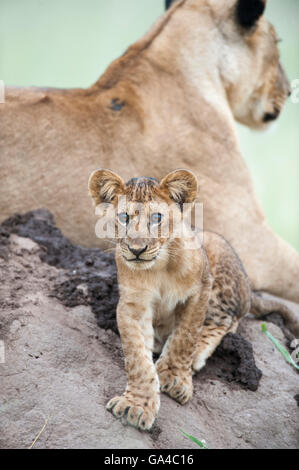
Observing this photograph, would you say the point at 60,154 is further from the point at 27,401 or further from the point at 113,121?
the point at 27,401

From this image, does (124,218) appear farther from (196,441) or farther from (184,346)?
(196,441)

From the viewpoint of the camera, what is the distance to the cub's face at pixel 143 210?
2.31 m

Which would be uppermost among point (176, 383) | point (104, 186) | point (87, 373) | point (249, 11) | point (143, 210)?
point (249, 11)

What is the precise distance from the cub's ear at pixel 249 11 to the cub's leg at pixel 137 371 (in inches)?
126

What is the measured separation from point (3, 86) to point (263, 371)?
2.71 m

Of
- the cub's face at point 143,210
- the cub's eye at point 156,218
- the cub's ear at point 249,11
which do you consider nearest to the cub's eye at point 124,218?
the cub's face at point 143,210

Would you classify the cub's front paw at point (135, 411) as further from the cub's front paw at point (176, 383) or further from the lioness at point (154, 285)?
the cub's front paw at point (176, 383)

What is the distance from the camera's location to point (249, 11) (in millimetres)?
4684

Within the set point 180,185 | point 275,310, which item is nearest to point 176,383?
point 180,185

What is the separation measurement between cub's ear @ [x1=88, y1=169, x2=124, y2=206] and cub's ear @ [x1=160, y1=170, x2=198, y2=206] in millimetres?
209

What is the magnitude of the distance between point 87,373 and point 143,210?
0.78 metres

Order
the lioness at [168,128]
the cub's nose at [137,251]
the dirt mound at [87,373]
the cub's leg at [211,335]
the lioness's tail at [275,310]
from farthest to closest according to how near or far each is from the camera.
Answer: the lioness at [168,128] < the lioness's tail at [275,310] < the cub's leg at [211,335] < the cub's nose at [137,251] < the dirt mound at [87,373]

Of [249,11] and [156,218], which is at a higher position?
[249,11]
